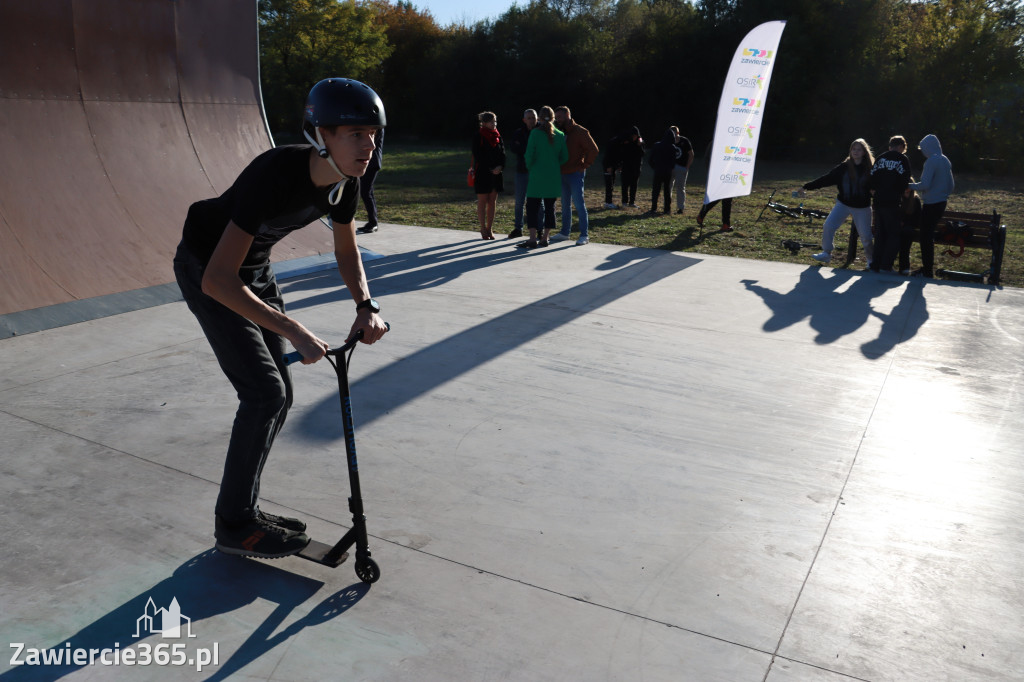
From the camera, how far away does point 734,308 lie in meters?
7.60

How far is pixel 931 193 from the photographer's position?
941 centimetres

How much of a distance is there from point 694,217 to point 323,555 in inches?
498

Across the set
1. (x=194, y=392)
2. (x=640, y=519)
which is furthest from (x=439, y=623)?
(x=194, y=392)

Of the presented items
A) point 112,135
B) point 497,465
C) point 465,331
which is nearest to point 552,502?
point 497,465

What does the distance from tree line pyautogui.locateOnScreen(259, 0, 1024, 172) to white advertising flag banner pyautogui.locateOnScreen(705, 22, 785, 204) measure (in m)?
22.6

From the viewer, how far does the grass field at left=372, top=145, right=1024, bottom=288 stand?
444 inches

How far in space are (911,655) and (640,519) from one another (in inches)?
47.5

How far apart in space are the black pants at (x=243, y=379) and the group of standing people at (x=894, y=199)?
8.29 m

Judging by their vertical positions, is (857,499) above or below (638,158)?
below

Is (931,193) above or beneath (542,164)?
beneath

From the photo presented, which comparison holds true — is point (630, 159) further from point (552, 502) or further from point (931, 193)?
point (552, 502)

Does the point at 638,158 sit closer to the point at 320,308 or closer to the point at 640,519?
the point at 320,308

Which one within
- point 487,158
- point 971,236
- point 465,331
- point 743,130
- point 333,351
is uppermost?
point 743,130

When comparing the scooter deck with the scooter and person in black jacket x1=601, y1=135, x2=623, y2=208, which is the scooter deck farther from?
person in black jacket x1=601, y1=135, x2=623, y2=208
